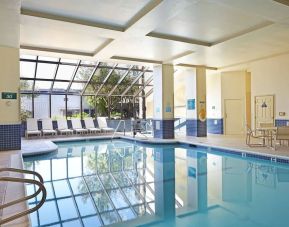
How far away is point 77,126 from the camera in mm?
12688

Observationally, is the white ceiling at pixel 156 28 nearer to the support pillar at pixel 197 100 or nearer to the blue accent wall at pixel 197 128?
the support pillar at pixel 197 100

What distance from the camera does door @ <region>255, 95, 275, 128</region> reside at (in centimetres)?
975

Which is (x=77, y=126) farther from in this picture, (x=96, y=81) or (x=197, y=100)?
(x=197, y=100)

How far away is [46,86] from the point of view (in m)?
12.8

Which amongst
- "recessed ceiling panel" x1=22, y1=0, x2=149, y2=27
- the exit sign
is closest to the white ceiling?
"recessed ceiling panel" x1=22, y1=0, x2=149, y2=27

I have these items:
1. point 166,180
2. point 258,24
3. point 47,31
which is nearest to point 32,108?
point 47,31

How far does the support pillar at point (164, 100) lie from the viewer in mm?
10781

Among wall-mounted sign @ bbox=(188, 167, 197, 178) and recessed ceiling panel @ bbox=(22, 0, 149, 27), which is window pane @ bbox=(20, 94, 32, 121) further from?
wall-mounted sign @ bbox=(188, 167, 197, 178)

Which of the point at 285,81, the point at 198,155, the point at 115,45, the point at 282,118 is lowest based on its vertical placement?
the point at 198,155

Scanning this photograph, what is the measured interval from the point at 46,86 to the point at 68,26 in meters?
7.39

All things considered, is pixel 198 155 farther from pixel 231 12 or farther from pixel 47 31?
pixel 47 31

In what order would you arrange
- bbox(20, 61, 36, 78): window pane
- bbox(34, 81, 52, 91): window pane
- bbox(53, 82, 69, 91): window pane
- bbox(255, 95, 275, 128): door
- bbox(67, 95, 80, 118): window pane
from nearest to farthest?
bbox(255, 95, 275, 128): door
bbox(20, 61, 36, 78): window pane
bbox(34, 81, 52, 91): window pane
bbox(53, 82, 69, 91): window pane
bbox(67, 95, 80, 118): window pane

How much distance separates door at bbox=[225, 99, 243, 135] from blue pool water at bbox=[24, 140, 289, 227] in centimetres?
525

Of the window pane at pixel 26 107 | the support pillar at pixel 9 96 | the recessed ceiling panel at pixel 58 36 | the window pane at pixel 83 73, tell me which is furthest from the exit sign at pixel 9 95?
the window pane at pixel 26 107
